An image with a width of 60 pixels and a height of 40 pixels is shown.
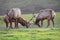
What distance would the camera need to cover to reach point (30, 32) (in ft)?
20.3

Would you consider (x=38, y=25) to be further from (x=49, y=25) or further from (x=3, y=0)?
(x=3, y=0)

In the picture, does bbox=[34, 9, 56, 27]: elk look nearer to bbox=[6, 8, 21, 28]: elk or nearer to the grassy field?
the grassy field

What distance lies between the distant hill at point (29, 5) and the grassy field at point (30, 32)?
0.15m

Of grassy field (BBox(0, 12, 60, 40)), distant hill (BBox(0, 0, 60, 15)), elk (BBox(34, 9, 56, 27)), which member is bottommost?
grassy field (BBox(0, 12, 60, 40))

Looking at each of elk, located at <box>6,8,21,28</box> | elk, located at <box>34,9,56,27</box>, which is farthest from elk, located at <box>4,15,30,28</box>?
elk, located at <box>34,9,56,27</box>

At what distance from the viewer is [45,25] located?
21.1 ft

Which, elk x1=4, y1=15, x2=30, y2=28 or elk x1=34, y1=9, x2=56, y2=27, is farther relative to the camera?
elk x1=34, y1=9, x2=56, y2=27

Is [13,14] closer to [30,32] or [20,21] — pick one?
[20,21]

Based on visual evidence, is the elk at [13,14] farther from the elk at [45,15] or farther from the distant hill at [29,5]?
the elk at [45,15]

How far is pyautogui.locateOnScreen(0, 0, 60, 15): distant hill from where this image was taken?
644 cm

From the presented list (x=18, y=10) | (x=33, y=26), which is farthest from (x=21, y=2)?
(x=33, y=26)

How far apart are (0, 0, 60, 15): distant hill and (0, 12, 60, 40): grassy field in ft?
0.50

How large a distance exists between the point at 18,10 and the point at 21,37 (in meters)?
0.70

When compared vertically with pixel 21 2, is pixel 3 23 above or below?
below
